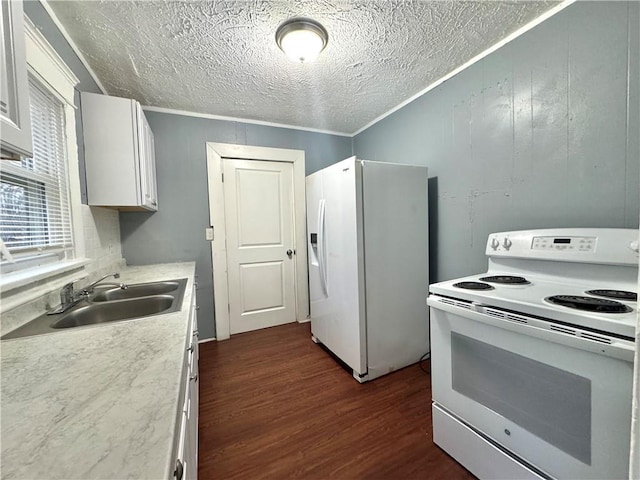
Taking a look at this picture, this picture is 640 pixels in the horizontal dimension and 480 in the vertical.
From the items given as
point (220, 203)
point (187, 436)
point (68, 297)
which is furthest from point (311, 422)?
point (220, 203)

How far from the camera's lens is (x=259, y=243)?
2971 millimetres

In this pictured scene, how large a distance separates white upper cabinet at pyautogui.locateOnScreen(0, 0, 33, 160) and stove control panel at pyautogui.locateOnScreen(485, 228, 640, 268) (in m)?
2.14

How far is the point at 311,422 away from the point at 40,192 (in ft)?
6.40

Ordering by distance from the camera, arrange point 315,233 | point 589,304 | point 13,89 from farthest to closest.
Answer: point 315,233
point 589,304
point 13,89

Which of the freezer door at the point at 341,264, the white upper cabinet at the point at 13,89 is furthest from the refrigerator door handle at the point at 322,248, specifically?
the white upper cabinet at the point at 13,89

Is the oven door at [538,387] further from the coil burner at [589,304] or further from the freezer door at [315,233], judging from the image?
the freezer door at [315,233]

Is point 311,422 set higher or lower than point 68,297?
lower

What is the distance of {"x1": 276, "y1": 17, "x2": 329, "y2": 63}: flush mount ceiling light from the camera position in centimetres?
146

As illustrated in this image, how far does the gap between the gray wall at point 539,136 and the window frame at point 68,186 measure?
2470 mm

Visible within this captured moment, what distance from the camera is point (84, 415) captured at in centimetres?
52

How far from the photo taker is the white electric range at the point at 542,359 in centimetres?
83

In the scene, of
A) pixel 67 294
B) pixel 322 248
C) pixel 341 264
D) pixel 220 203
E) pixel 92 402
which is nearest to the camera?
pixel 92 402

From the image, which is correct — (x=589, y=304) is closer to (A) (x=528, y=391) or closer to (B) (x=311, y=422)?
(A) (x=528, y=391)

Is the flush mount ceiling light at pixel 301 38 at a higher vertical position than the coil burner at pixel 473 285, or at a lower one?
higher
